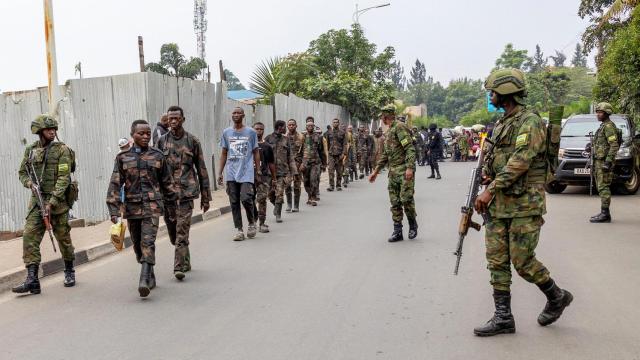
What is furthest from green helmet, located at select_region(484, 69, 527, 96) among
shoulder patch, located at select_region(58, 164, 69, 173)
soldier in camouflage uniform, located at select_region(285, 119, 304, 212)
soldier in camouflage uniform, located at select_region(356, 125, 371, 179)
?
soldier in camouflage uniform, located at select_region(356, 125, 371, 179)

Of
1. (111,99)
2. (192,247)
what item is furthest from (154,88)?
(192,247)

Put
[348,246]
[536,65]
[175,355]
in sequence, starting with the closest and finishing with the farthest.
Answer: [175,355] → [348,246] → [536,65]

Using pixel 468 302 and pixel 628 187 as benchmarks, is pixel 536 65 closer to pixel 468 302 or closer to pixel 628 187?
pixel 628 187

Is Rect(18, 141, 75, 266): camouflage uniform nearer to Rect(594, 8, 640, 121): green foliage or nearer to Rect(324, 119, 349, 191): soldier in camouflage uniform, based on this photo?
Rect(324, 119, 349, 191): soldier in camouflage uniform

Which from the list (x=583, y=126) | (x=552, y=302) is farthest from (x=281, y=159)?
(x=552, y=302)

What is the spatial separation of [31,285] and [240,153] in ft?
11.5

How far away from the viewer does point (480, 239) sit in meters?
9.23

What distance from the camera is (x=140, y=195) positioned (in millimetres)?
6418

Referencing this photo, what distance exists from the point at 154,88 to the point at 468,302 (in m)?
9.26

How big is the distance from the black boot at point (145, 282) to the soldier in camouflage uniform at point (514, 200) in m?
2.96

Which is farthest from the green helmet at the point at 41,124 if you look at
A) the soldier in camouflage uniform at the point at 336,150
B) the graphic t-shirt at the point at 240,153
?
the soldier in camouflage uniform at the point at 336,150

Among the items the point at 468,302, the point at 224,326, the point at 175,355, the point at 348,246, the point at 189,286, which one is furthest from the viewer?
the point at 348,246

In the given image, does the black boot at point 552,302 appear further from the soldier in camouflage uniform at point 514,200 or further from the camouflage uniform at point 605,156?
the camouflage uniform at point 605,156

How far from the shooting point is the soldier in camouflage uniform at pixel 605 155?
1028cm
